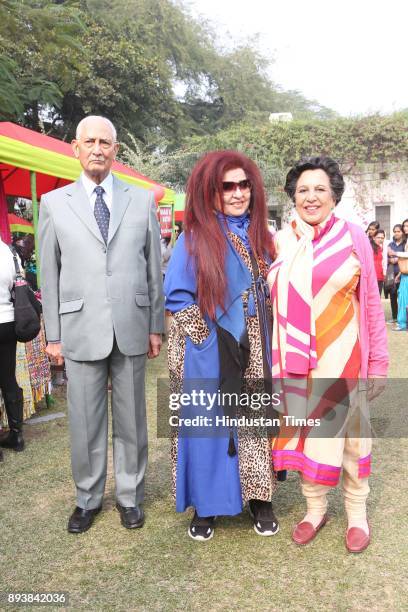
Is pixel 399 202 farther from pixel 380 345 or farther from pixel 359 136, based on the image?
pixel 380 345

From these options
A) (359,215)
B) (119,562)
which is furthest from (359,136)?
(119,562)

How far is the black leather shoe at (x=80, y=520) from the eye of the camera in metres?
2.87

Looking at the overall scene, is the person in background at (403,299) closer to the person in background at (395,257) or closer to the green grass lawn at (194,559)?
the person in background at (395,257)

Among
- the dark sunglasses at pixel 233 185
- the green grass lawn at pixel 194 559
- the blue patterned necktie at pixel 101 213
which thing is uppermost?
the dark sunglasses at pixel 233 185

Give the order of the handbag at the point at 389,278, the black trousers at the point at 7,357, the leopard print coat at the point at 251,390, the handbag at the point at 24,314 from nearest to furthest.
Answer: the leopard print coat at the point at 251,390 < the handbag at the point at 24,314 < the black trousers at the point at 7,357 < the handbag at the point at 389,278

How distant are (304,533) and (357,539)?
0.78 ft

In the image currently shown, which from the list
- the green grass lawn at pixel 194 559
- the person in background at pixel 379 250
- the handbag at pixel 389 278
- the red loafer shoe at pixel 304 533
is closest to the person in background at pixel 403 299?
the handbag at pixel 389 278

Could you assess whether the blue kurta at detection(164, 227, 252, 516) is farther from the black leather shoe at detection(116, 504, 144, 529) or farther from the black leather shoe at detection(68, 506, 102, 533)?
the black leather shoe at detection(68, 506, 102, 533)

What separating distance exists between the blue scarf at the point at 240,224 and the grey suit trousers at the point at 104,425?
2.52ft

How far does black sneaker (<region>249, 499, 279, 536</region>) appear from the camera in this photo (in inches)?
109

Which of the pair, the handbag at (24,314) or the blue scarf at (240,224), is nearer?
the blue scarf at (240,224)

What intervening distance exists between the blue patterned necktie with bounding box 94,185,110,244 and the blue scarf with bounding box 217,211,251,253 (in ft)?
1.78

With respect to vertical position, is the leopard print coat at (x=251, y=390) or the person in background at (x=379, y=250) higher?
the person in background at (x=379, y=250)

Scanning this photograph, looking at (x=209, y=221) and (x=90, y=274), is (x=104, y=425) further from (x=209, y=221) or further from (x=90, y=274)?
(x=209, y=221)
